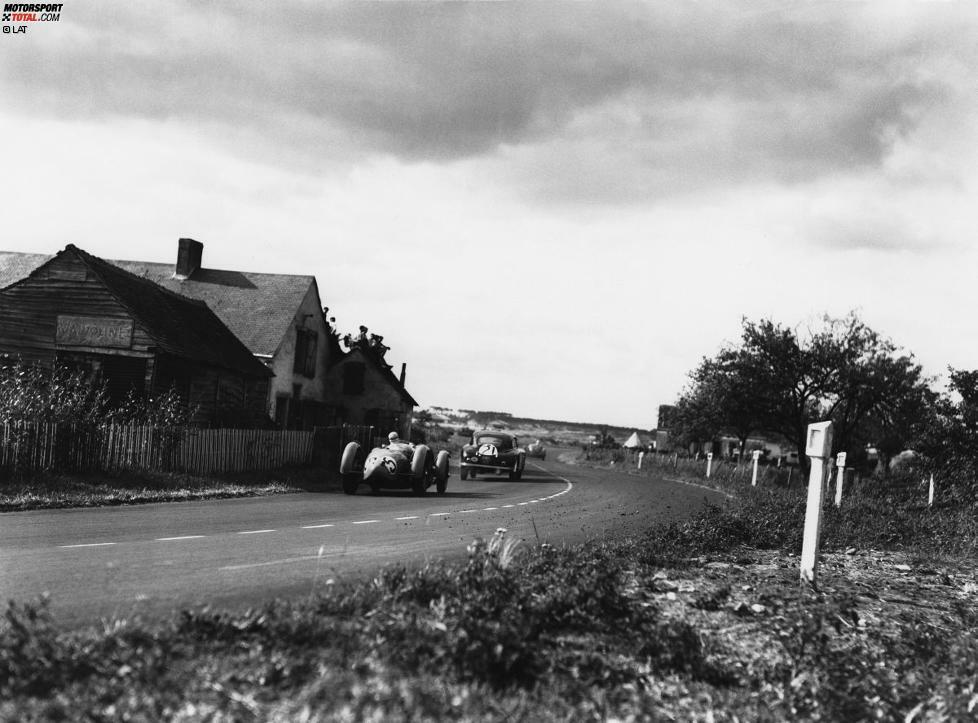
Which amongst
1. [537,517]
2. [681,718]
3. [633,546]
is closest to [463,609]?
[681,718]

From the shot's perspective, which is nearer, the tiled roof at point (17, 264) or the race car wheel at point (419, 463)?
the race car wheel at point (419, 463)

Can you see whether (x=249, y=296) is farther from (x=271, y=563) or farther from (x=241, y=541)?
(x=271, y=563)

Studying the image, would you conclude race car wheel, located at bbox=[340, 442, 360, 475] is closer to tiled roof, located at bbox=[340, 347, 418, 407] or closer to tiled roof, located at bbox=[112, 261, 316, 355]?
tiled roof, located at bbox=[112, 261, 316, 355]

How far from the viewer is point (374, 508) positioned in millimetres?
16031

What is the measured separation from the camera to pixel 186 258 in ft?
133

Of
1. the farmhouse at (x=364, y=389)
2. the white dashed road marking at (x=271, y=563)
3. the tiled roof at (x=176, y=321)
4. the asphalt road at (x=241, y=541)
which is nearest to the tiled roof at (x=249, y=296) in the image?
the tiled roof at (x=176, y=321)

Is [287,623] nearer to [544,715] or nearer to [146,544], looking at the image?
[544,715]

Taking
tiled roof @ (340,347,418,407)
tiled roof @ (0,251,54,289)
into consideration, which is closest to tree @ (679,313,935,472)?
tiled roof @ (340,347,418,407)

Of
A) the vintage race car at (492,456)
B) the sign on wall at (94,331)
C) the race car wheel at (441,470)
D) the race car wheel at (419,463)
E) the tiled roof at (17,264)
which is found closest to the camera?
the race car wheel at (419,463)

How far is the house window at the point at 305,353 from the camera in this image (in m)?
38.3

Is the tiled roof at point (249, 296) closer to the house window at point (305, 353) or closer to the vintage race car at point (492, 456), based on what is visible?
the house window at point (305, 353)

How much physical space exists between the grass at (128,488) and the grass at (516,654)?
882 centimetres

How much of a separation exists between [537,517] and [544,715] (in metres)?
11.6

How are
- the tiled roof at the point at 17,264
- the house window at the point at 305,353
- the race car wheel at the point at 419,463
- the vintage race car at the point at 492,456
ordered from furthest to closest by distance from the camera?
the house window at the point at 305,353
the tiled roof at the point at 17,264
the vintage race car at the point at 492,456
the race car wheel at the point at 419,463
